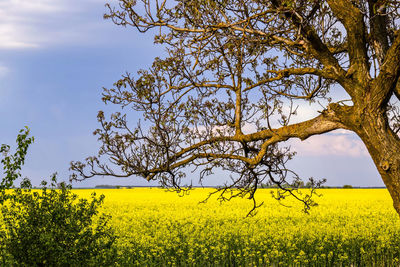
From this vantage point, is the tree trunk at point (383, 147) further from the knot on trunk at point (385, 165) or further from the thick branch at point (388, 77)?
the thick branch at point (388, 77)

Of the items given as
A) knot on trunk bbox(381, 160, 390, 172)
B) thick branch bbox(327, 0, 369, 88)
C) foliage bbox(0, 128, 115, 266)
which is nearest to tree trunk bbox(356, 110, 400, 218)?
knot on trunk bbox(381, 160, 390, 172)

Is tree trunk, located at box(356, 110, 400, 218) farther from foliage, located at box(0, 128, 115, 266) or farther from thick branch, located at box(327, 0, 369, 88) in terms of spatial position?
foliage, located at box(0, 128, 115, 266)

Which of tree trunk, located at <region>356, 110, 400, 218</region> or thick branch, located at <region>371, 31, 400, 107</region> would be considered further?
thick branch, located at <region>371, 31, 400, 107</region>

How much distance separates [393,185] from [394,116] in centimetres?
312

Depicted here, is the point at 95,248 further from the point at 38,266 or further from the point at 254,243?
the point at 254,243

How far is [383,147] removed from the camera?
25.1ft

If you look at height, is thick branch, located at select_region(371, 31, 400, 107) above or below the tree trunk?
above

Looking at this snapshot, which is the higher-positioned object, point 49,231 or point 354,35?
point 354,35

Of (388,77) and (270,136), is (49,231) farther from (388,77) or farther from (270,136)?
(388,77)

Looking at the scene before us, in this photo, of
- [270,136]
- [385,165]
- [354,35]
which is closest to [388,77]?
[354,35]

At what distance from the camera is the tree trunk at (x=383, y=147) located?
24.9ft

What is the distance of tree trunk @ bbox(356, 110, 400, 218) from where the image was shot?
7.59 m

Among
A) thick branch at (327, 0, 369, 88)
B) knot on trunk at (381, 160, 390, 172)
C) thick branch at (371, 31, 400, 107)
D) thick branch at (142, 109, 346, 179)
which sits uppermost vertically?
thick branch at (327, 0, 369, 88)

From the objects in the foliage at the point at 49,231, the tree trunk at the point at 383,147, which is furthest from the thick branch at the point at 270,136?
the foliage at the point at 49,231
